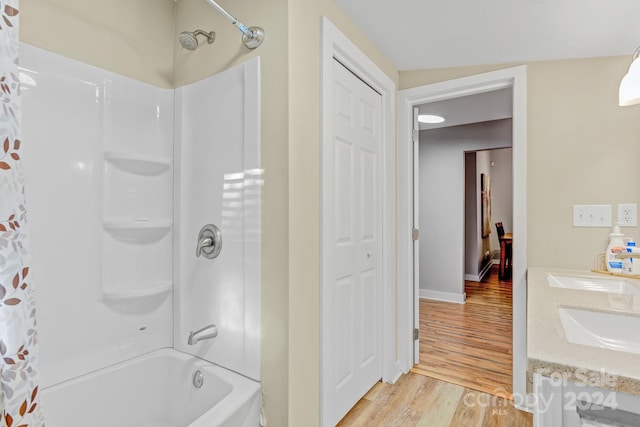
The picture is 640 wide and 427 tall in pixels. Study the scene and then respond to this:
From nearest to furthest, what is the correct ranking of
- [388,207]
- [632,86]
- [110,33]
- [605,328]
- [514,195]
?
1. [605,328]
2. [632,86]
3. [110,33]
4. [514,195]
5. [388,207]

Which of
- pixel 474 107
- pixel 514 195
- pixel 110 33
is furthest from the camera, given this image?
pixel 474 107

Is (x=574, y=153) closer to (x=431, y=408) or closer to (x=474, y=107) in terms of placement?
(x=474, y=107)

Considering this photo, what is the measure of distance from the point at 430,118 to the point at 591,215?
2006mm

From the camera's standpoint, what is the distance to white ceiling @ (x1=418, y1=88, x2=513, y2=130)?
2.85m

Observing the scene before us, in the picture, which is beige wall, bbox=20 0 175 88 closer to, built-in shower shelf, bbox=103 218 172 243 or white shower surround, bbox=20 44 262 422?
white shower surround, bbox=20 44 262 422

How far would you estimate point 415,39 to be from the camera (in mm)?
1926

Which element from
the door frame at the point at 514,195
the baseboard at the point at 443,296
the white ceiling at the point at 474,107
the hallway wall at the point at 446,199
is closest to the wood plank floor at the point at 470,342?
the baseboard at the point at 443,296

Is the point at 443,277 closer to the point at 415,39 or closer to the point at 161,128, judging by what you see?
the point at 415,39

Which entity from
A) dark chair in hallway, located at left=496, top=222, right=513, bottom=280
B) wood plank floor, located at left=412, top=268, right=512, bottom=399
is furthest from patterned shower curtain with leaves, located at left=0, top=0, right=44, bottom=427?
dark chair in hallway, located at left=496, top=222, right=513, bottom=280

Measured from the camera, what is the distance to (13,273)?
2.11 ft

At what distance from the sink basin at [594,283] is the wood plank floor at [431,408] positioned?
872 mm

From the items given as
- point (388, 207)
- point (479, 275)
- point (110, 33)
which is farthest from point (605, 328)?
point (479, 275)

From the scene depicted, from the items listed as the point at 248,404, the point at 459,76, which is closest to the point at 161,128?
the point at 248,404

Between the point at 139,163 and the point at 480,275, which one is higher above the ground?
the point at 139,163
